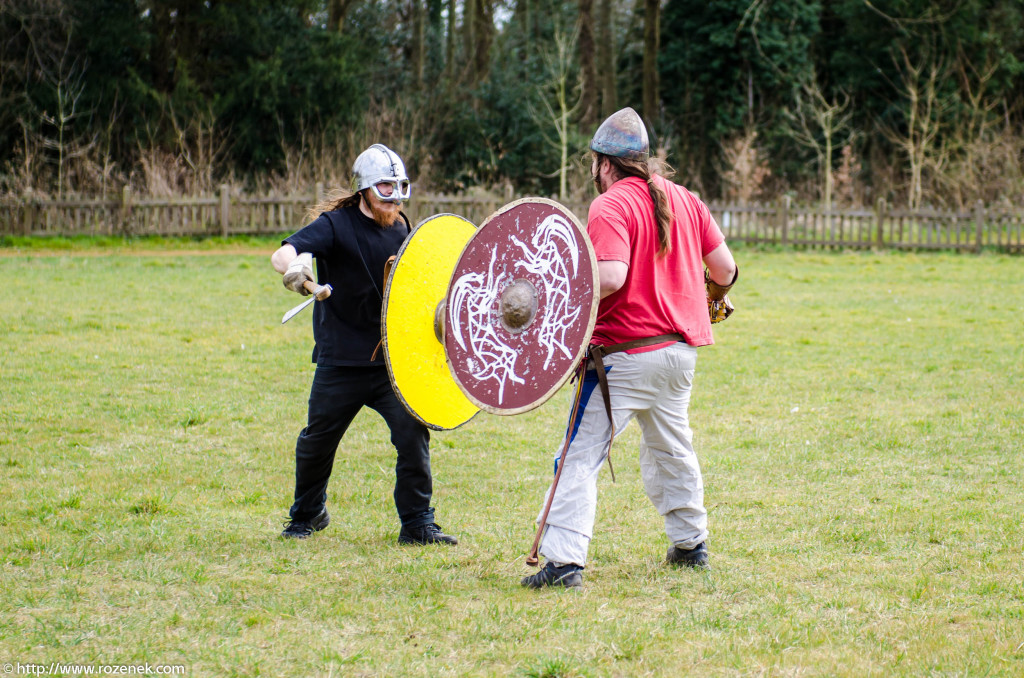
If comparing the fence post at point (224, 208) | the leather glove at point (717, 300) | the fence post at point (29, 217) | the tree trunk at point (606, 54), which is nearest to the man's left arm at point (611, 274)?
the leather glove at point (717, 300)

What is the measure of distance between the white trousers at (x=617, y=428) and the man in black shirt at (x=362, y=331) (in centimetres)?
81

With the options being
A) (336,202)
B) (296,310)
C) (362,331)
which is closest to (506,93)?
(336,202)

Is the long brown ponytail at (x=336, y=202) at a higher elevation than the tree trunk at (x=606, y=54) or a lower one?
lower

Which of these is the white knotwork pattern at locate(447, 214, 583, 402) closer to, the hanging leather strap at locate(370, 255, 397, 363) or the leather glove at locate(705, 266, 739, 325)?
the hanging leather strap at locate(370, 255, 397, 363)

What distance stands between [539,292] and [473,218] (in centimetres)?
1799

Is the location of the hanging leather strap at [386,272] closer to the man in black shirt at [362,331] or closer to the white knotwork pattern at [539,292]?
the man in black shirt at [362,331]

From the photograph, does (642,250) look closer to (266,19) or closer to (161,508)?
(161,508)

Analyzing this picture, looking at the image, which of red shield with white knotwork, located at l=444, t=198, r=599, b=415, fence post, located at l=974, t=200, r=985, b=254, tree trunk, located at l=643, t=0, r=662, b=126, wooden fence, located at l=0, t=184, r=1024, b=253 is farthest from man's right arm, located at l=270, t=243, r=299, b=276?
tree trunk, located at l=643, t=0, r=662, b=126

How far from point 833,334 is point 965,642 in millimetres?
7620

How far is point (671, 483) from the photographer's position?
4.09 m

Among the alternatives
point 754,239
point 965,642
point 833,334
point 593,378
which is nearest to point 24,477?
point 593,378

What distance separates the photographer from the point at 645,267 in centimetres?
385

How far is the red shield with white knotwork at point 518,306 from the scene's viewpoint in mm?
3666

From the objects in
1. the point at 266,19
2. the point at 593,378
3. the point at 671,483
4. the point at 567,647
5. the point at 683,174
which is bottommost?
the point at 567,647
